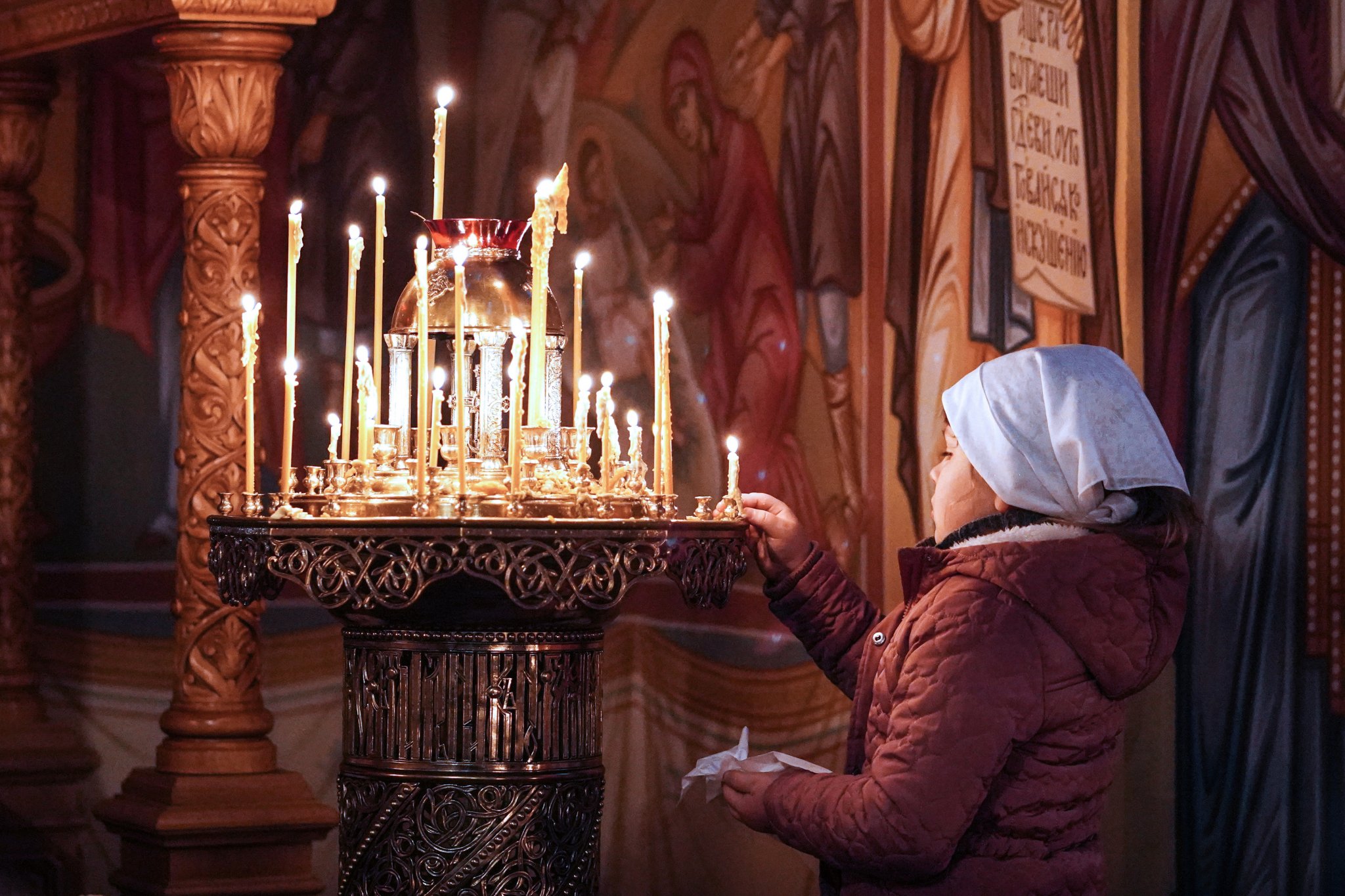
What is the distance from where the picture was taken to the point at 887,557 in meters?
6.00

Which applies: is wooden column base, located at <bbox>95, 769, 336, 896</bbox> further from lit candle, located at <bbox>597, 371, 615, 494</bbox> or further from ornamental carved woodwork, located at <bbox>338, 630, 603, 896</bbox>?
lit candle, located at <bbox>597, 371, 615, 494</bbox>

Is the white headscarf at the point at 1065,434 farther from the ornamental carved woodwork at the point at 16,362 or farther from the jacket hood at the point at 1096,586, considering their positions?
the ornamental carved woodwork at the point at 16,362

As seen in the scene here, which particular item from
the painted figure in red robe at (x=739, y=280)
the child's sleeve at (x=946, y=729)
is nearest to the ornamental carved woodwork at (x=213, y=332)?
the painted figure in red robe at (x=739, y=280)

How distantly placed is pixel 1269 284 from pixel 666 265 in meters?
2.53

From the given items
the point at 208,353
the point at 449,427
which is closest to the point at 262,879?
the point at 208,353

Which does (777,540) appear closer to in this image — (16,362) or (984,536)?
(984,536)

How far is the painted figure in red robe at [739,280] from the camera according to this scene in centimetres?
646

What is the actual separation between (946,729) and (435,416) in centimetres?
127

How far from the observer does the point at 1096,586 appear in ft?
9.71

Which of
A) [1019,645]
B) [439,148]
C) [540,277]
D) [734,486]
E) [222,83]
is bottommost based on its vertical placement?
[1019,645]

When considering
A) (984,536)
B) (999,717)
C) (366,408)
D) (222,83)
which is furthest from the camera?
(222,83)

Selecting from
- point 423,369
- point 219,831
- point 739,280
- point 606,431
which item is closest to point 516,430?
point 423,369

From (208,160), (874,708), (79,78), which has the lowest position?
(874,708)

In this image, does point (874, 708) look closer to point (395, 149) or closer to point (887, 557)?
point (887, 557)
